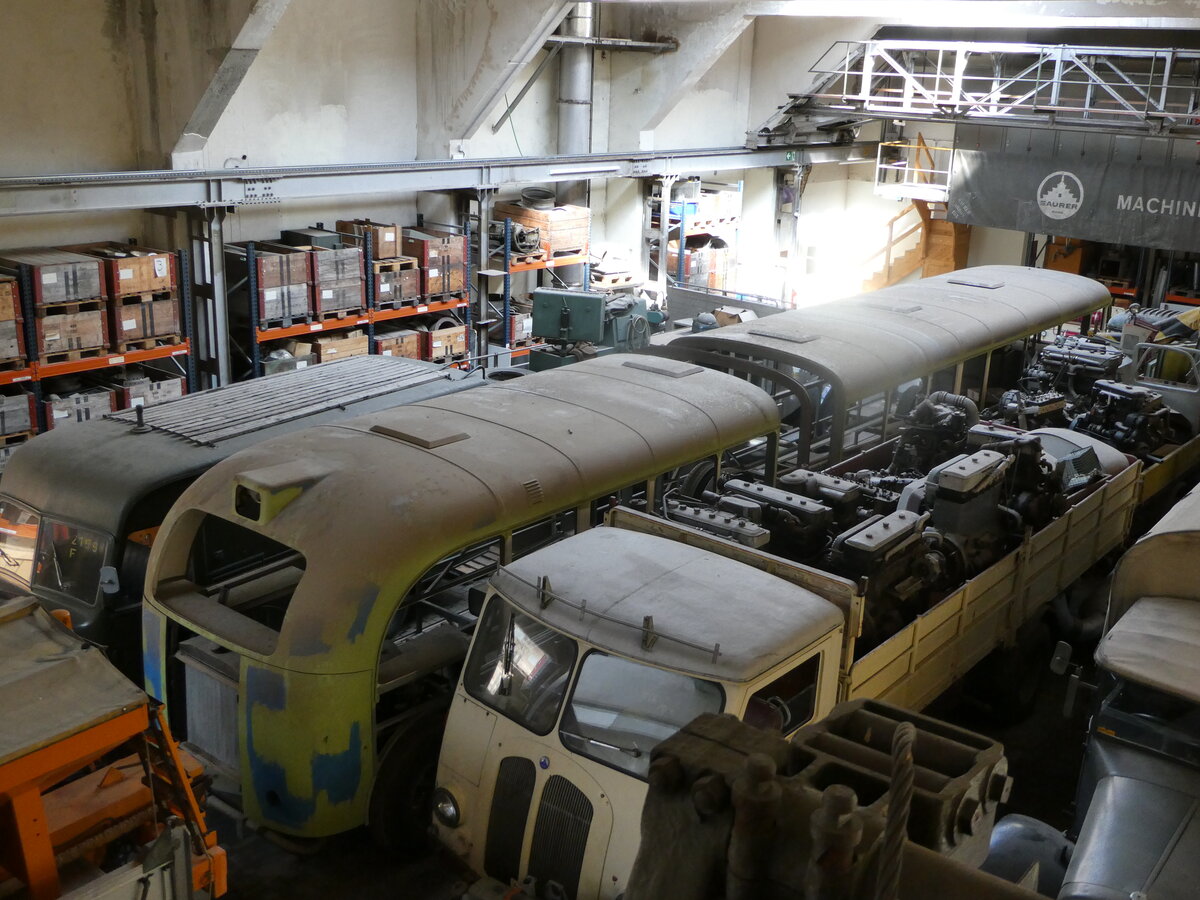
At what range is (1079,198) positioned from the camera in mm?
18031

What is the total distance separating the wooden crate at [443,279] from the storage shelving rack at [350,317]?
0.42 feet

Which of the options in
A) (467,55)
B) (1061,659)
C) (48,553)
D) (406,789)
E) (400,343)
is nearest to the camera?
(406,789)

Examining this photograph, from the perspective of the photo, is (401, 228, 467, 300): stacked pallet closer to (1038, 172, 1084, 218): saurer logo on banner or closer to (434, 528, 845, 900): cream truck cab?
(1038, 172, 1084, 218): saurer logo on banner

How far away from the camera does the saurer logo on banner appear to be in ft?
59.3

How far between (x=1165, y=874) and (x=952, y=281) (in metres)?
9.12

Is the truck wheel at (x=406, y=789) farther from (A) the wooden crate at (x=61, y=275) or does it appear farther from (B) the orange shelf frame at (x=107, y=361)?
(A) the wooden crate at (x=61, y=275)

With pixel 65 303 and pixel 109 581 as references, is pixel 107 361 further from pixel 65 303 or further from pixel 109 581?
pixel 109 581

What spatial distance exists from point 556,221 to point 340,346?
176 inches

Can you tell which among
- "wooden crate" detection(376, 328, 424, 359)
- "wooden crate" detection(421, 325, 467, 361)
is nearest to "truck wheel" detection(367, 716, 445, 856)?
"wooden crate" detection(376, 328, 424, 359)

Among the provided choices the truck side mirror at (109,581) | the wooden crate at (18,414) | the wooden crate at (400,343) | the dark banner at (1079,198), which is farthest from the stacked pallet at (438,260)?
the dark banner at (1079,198)

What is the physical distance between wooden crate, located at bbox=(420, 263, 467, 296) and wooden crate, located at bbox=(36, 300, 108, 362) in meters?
4.40

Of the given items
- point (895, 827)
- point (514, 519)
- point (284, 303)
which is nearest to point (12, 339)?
point (284, 303)

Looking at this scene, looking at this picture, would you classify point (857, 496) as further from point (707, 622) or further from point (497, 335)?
point (497, 335)

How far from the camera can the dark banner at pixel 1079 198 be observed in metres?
16.8
